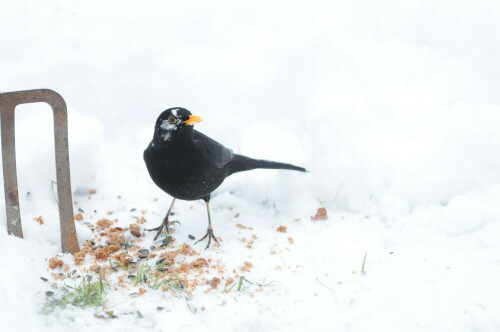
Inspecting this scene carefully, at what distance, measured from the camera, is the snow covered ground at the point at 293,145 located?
A: 3242mm

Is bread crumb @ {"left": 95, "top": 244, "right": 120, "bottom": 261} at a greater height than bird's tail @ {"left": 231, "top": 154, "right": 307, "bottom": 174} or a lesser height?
lesser

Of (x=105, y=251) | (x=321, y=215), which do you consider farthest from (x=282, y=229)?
(x=105, y=251)

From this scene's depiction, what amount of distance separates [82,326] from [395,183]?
8.76ft

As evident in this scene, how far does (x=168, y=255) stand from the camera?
12.7 ft

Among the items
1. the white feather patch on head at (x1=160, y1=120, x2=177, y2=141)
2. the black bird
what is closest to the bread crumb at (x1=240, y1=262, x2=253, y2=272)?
the black bird

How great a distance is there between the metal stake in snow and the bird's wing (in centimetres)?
98

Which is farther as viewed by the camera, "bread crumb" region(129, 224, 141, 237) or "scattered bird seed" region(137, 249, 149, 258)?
"bread crumb" region(129, 224, 141, 237)

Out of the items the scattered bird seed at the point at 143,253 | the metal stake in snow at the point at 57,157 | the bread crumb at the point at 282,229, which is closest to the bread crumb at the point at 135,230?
the scattered bird seed at the point at 143,253

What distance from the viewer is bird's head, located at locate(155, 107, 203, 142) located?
392cm

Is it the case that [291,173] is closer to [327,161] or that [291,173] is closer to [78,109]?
[327,161]

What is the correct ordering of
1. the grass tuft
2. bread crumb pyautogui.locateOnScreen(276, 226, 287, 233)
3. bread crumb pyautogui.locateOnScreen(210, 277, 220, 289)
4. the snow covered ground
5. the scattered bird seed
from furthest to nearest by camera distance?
bread crumb pyautogui.locateOnScreen(276, 226, 287, 233) < the scattered bird seed < bread crumb pyautogui.locateOnScreen(210, 277, 220, 289) < the snow covered ground < the grass tuft

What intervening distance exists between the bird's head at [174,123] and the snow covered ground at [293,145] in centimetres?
81

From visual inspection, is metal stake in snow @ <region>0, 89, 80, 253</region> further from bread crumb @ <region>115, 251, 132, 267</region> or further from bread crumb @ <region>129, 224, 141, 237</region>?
bread crumb @ <region>129, 224, 141, 237</region>

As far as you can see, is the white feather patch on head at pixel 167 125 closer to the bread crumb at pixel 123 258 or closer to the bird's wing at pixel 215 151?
the bird's wing at pixel 215 151
